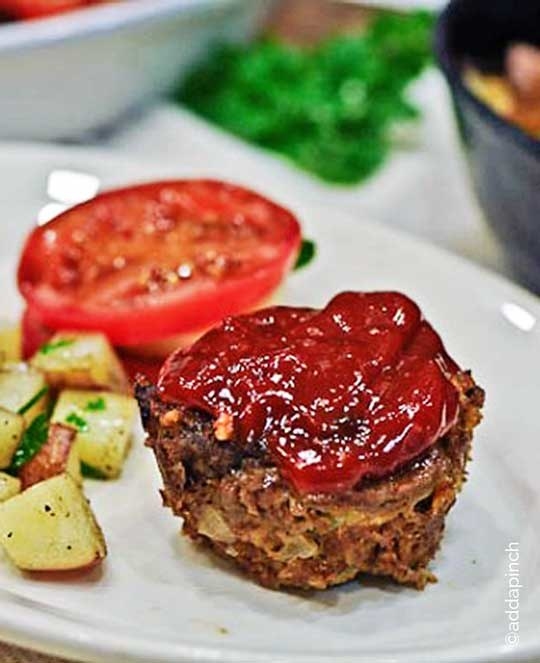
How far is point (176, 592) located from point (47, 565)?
182mm

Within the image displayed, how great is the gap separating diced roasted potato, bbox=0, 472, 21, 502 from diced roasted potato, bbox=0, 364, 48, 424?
17 centimetres

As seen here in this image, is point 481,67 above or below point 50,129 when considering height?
above

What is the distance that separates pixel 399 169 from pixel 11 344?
1297mm

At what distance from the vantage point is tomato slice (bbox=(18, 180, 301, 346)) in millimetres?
2393

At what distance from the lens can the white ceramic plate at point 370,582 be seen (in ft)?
5.54

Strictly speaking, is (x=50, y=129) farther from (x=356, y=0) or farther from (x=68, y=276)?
(x=356, y=0)

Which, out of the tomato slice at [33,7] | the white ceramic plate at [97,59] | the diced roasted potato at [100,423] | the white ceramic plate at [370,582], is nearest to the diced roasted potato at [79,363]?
the diced roasted potato at [100,423]

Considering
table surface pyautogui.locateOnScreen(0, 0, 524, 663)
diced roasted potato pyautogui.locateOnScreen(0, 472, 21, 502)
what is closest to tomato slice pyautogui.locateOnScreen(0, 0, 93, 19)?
table surface pyautogui.locateOnScreen(0, 0, 524, 663)

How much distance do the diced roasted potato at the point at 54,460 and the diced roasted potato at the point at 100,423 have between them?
49mm

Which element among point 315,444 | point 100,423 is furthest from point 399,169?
point 315,444

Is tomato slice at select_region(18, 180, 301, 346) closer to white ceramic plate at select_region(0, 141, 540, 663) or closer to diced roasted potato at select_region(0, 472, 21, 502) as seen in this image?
white ceramic plate at select_region(0, 141, 540, 663)

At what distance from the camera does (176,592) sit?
6.26 feet

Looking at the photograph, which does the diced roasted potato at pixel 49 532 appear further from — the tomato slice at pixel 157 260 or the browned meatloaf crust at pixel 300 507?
the tomato slice at pixel 157 260

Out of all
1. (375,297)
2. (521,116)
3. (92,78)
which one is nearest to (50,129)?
(92,78)
